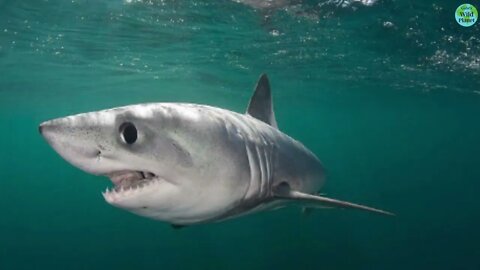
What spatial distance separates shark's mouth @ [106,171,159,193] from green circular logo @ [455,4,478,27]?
1147cm

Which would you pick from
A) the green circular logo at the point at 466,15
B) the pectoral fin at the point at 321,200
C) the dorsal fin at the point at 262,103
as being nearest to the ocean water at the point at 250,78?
the green circular logo at the point at 466,15

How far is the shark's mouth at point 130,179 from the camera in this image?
9.25ft

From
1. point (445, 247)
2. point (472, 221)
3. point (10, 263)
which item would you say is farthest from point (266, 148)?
point (472, 221)

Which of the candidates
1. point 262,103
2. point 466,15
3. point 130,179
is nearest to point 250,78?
point 466,15

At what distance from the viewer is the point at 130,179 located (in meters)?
2.89

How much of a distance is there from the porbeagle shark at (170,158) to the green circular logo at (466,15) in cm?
1008

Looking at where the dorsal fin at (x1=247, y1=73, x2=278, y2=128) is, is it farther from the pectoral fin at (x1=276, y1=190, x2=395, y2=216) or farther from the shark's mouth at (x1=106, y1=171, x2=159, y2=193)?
the shark's mouth at (x1=106, y1=171, x2=159, y2=193)

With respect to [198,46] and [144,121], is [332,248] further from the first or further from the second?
[144,121]

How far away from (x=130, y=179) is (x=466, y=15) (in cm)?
1242

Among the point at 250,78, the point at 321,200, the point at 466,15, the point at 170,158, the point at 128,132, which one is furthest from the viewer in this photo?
the point at 250,78

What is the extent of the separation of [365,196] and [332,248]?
12189mm

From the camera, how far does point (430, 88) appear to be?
25922 mm

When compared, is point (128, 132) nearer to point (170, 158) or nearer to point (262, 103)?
point (170, 158)

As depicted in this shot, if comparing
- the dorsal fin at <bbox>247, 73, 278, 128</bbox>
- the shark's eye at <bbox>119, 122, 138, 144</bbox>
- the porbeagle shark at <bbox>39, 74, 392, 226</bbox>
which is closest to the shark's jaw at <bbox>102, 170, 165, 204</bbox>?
the porbeagle shark at <bbox>39, 74, 392, 226</bbox>
